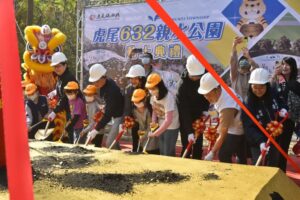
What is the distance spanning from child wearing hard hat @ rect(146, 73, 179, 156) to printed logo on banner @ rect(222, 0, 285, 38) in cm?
176

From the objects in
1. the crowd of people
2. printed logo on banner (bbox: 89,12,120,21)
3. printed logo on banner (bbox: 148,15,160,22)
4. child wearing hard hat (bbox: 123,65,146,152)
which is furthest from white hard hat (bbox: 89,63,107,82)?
printed logo on banner (bbox: 89,12,120,21)

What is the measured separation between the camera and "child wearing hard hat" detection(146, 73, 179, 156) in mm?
3355

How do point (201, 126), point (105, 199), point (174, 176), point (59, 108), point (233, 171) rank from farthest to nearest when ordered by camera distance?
point (59, 108), point (201, 126), point (233, 171), point (174, 176), point (105, 199)

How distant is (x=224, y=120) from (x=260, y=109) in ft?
0.91

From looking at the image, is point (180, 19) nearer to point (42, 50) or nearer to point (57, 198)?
point (42, 50)

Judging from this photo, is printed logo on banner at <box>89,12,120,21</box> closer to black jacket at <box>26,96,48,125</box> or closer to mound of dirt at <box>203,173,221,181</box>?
black jacket at <box>26,96,48,125</box>

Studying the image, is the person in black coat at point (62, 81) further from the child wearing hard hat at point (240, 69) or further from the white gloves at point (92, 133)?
the child wearing hard hat at point (240, 69)

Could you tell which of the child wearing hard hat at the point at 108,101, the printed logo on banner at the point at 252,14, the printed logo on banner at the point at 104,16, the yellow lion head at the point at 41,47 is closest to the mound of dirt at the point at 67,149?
the child wearing hard hat at the point at 108,101

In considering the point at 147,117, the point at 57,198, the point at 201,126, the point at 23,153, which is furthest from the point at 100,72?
the point at 23,153

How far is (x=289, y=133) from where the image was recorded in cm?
319

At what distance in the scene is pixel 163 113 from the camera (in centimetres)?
347

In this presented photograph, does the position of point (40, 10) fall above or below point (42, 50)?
above

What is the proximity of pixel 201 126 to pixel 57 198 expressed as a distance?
6.45 ft

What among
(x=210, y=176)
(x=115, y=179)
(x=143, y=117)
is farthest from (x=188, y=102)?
(x=115, y=179)
